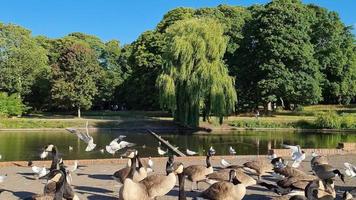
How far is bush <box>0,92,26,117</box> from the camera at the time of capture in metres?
50.0

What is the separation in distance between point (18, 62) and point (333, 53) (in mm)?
36147

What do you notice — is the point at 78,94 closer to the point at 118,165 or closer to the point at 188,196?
the point at 118,165

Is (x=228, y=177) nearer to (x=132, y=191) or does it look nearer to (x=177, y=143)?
(x=132, y=191)

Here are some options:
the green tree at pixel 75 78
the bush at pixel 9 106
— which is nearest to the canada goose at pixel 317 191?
the bush at pixel 9 106

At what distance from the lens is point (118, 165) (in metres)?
18.5

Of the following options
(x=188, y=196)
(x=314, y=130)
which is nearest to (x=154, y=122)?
(x=314, y=130)

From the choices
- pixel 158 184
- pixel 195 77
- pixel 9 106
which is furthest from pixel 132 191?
pixel 9 106

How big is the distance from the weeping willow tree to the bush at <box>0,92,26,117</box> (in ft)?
58.6

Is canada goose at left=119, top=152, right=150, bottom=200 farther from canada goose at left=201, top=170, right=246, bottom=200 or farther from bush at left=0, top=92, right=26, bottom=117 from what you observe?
bush at left=0, top=92, right=26, bottom=117

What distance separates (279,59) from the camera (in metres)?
52.6

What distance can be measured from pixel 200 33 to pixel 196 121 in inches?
291

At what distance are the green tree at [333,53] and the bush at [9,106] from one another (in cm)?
3332

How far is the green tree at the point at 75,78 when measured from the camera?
5381 centimetres

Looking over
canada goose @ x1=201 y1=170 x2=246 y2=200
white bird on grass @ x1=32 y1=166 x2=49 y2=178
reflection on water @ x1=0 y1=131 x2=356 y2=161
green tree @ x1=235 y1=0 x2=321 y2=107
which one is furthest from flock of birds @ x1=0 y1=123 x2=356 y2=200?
green tree @ x1=235 y1=0 x2=321 y2=107
